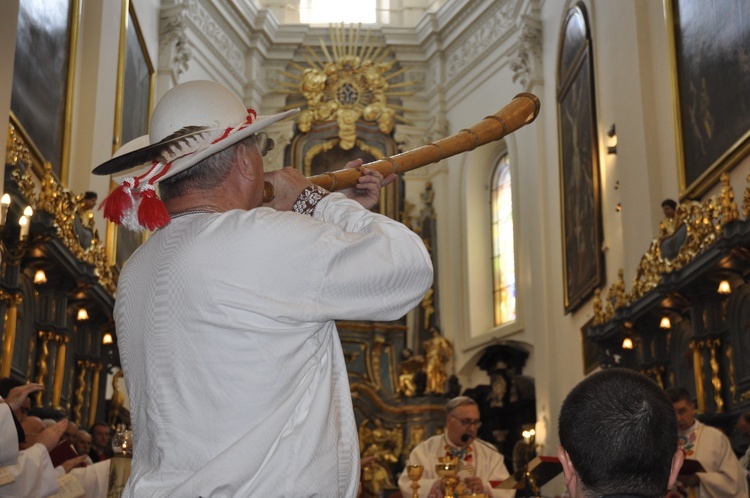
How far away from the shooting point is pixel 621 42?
1500cm

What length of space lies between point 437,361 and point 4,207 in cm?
1410

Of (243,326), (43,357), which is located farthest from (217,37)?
(243,326)

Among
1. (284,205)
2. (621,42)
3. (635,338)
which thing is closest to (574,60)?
(621,42)

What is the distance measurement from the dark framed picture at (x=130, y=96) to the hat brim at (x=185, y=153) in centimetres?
1262

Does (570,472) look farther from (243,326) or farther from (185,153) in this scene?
(185,153)

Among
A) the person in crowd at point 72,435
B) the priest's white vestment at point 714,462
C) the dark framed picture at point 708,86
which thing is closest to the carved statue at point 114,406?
the person in crowd at point 72,435

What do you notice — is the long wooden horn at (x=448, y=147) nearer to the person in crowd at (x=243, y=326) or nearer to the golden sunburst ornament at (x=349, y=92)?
the person in crowd at (x=243, y=326)

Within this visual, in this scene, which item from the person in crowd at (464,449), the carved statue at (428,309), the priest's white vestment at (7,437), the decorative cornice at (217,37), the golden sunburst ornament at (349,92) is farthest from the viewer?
the golden sunburst ornament at (349,92)

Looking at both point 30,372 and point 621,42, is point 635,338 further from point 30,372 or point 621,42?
point 30,372

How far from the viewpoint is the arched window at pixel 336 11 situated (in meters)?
27.4

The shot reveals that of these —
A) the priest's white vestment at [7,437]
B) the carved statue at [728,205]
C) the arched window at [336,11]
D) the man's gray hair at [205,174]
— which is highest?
the arched window at [336,11]

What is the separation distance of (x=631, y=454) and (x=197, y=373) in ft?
3.62

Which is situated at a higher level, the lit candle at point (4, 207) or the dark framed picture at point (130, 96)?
the dark framed picture at point (130, 96)

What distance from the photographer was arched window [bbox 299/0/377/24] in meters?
27.4
